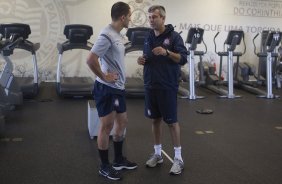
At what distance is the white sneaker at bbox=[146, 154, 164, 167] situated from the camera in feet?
12.2

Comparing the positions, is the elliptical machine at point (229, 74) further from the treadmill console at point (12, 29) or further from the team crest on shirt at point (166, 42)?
the team crest on shirt at point (166, 42)

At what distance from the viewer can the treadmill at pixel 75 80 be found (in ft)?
24.1

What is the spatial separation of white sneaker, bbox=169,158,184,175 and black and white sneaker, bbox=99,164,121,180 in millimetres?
519

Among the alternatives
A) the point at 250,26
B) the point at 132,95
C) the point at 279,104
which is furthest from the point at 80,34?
the point at 250,26

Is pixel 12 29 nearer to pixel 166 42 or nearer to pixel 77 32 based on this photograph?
pixel 77 32

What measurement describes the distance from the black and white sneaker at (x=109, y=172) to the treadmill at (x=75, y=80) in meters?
4.10

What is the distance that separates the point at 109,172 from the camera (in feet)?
11.1

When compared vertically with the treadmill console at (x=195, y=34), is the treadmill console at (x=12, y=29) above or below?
above

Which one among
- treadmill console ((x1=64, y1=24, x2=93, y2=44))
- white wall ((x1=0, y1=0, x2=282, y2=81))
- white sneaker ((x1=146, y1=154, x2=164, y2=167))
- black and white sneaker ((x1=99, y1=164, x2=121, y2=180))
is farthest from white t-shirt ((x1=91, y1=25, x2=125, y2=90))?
white wall ((x1=0, y1=0, x2=282, y2=81))

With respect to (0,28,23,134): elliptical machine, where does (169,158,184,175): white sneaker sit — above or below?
below

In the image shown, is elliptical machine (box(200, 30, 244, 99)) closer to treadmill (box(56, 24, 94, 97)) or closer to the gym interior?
the gym interior

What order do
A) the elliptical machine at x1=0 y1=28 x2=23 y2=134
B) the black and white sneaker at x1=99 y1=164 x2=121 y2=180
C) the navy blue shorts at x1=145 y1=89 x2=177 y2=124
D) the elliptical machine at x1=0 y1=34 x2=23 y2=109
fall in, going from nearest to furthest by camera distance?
the black and white sneaker at x1=99 y1=164 x2=121 y2=180, the navy blue shorts at x1=145 y1=89 x2=177 y2=124, the elliptical machine at x1=0 y1=28 x2=23 y2=134, the elliptical machine at x1=0 y1=34 x2=23 y2=109

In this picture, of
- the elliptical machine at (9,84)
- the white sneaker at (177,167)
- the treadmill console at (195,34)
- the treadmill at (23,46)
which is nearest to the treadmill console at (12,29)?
the treadmill at (23,46)

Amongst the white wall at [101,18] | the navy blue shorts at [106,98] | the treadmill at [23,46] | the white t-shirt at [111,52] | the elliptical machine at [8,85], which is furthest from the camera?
the white wall at [101,18]
